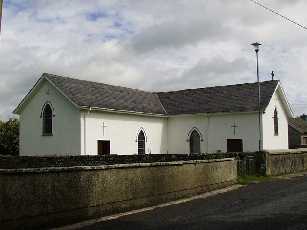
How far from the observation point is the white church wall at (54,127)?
3266 cm

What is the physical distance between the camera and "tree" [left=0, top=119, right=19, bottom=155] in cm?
4166

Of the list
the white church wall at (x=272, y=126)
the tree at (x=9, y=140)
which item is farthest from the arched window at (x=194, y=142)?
the tree at (x=9, y=140)

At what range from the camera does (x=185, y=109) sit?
134 feet

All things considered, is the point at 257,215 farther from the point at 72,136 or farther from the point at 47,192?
the point at 72,136

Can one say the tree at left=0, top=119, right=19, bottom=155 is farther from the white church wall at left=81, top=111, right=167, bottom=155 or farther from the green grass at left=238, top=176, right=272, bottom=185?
the green grass at left=238, top=176, right=272, bottom=185

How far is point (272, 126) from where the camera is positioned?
38781 mm

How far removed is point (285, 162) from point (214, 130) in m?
10.4

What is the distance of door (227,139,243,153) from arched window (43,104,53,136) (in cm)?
1396

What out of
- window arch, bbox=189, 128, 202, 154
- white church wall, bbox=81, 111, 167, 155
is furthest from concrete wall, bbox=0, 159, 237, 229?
window arch, bbox=189, 128, 202, 154

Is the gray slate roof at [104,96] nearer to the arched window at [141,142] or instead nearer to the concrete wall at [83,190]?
the arched window at [141,142]

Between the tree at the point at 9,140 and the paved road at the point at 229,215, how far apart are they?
28568 mm

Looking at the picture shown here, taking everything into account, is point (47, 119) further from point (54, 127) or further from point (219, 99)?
point (219, 99)

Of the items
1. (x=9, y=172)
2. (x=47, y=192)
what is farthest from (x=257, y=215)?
(x=9, y=172)

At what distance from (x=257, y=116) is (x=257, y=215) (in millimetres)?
25129
